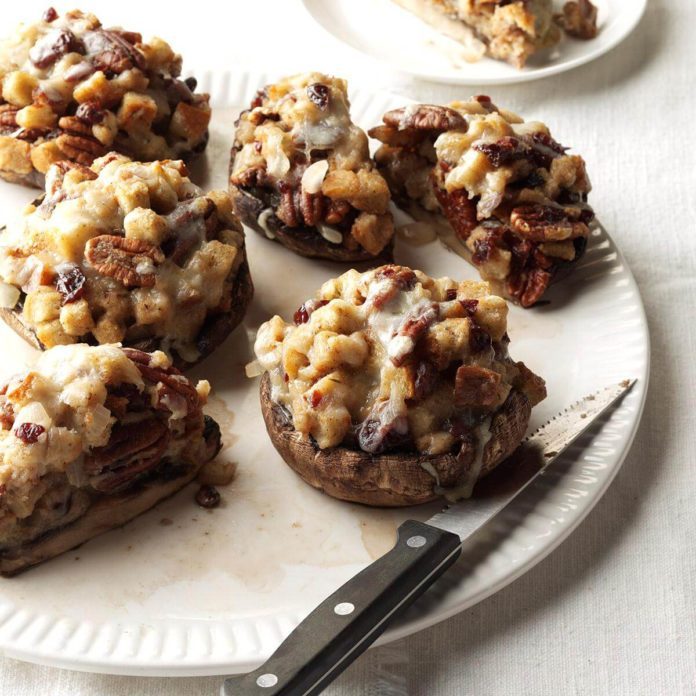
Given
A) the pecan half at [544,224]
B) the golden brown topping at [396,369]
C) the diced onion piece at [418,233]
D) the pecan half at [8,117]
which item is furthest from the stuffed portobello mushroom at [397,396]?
the pecan half at [8,117]

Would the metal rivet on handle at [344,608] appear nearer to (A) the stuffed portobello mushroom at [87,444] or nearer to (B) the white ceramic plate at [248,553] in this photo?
(B) the white ceramic plate at [248,553]

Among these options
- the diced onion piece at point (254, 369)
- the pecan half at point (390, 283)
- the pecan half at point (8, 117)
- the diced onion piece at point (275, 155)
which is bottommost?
the pecan half at point (8, 117)

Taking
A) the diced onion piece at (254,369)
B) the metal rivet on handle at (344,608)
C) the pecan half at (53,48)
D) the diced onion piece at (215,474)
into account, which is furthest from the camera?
the pecan half at (53,48)

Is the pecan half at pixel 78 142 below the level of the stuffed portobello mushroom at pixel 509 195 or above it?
below

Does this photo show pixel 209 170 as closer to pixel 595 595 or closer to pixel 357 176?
pixel 357 176

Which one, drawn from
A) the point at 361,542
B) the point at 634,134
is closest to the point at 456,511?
the point at 361,542

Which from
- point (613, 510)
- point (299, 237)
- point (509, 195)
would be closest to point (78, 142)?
point (299, 237)

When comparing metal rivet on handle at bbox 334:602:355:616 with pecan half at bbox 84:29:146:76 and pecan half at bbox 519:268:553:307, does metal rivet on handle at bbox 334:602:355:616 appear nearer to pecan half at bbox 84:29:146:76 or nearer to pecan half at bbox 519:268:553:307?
pecan half at bbox 519:268:553:307

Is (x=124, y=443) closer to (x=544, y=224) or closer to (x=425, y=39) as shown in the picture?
(x=544, y=224)
